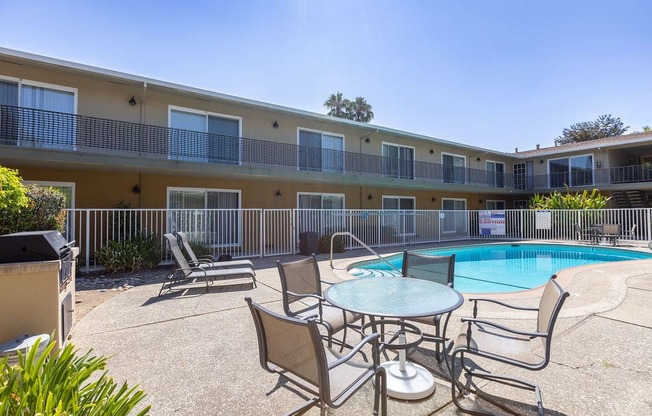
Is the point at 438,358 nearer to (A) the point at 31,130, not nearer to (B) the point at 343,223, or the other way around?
(B) the point at 343,223

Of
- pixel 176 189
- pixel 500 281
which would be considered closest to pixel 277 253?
pixel 176 189

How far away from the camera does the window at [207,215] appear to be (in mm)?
10672

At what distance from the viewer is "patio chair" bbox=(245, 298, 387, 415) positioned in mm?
1927

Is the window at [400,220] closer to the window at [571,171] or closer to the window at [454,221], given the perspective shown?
the window at [454,221]

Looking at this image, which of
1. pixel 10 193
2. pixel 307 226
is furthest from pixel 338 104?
pixel 10 193

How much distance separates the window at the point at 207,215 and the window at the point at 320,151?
11.2 feet

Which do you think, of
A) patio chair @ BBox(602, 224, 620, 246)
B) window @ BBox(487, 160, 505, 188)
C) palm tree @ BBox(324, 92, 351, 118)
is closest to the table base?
patio chair @ BBox(602, 224, 620, 246)

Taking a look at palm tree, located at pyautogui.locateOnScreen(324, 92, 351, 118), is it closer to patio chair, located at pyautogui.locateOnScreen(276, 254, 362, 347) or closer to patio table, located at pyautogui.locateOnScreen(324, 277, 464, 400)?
patio chair, located at pyautogui.locateOnScreen(276, 254, 362, 347)

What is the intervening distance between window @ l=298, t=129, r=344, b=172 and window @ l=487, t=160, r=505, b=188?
40.0ft

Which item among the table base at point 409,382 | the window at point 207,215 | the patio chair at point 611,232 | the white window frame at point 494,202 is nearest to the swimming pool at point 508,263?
the patio chair at point 611,232

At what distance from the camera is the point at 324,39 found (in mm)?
10477

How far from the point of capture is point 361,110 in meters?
35.8

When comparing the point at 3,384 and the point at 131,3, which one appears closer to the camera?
the point at 3,384

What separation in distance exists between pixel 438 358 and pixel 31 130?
1144 centimetres
